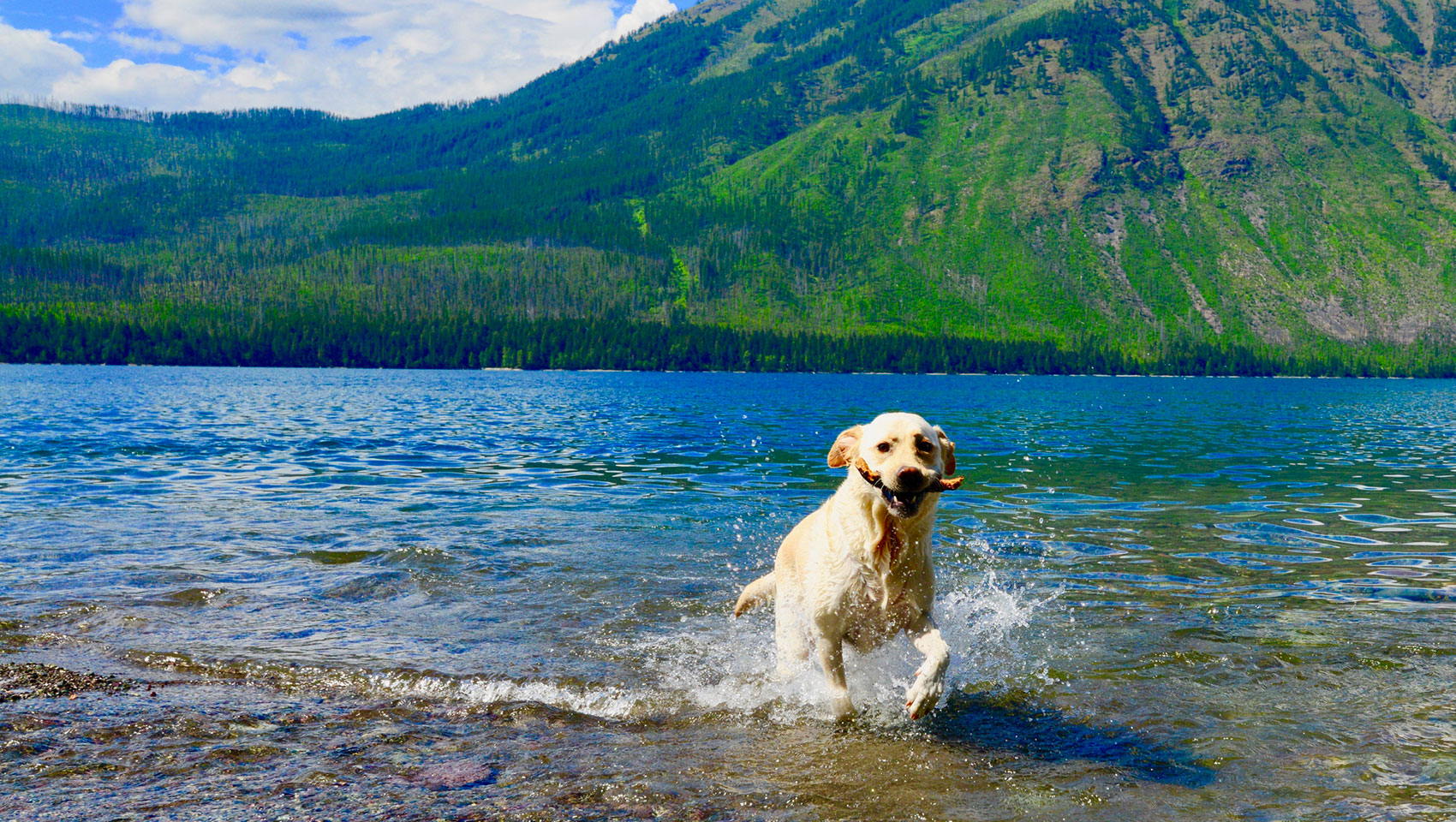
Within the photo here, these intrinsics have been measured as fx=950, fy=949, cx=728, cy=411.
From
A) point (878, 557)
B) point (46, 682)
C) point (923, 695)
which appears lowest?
point (46, 682)

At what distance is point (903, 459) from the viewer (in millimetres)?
6957

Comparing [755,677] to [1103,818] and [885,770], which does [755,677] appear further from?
[1103,818]

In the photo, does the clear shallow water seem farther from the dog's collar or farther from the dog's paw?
the dog's collar

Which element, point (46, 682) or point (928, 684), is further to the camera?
point (46, 682)

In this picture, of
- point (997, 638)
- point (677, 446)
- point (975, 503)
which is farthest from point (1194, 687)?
point (677, 446)

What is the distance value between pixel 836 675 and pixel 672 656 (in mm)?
2525

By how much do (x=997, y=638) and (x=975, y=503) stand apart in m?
11.9

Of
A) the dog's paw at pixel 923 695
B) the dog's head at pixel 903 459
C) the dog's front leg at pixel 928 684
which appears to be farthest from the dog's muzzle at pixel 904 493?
the dog's paw at pixel 923 695

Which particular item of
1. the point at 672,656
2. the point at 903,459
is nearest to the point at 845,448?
the point at 903,459

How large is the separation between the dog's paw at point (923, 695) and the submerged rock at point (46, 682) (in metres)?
6.49

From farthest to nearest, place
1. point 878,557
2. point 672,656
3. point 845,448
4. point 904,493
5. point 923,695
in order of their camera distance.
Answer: point 672,656, point 845,448, point 878,557, point 923,695, point 904,493

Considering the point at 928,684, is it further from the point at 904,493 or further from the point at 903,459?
the point at 903,459

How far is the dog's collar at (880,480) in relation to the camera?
6.83m

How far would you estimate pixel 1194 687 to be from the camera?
877 cm
